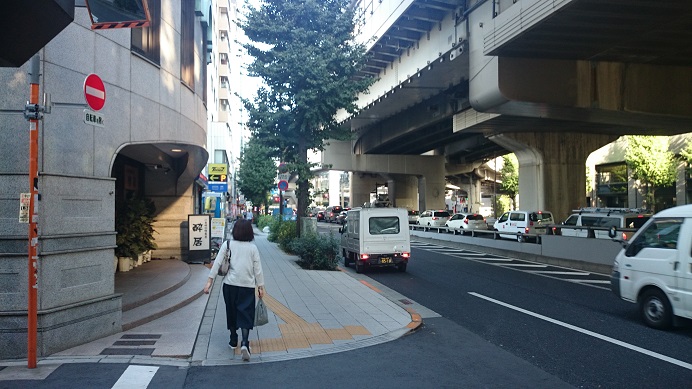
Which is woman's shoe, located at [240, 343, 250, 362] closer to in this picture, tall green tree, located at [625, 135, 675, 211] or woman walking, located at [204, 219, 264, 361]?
woman walking, located at [204, 219, 264, 361]

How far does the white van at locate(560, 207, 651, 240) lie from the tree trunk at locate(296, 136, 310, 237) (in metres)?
10.2

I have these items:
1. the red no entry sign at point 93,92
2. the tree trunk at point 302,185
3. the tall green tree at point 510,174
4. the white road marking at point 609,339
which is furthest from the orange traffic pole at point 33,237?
the tall green tree at point 510,174

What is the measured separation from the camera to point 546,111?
71.5 feet

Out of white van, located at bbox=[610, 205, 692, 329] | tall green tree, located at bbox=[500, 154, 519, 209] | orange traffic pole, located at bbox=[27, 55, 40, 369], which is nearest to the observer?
orange traffic pole, located at bbox=[27, 55, 40, 369]

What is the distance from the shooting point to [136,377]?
590 centimetres

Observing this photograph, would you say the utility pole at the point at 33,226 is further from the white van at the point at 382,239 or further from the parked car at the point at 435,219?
the parked car at the point at 435,219

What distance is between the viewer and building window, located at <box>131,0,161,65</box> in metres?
9.67

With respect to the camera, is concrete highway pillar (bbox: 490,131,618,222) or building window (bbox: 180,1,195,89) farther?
concrete highway pillar (bbox: 490,131,618,222)

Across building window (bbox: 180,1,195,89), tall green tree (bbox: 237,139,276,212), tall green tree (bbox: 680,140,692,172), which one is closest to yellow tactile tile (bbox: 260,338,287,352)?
building window (bbox: 180,1,195,89)

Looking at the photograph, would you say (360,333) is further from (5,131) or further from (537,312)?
(5,131)

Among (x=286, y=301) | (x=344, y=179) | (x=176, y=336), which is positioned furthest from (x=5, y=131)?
(x=344, y=179)

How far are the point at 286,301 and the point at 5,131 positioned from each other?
6165 mm

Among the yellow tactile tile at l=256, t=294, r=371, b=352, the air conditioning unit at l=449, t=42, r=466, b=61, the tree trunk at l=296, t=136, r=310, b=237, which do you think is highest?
the air conditioning unit at l=449, t=42, r=466, b=61

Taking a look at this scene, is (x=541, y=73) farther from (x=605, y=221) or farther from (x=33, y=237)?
(x=33, y=237)
